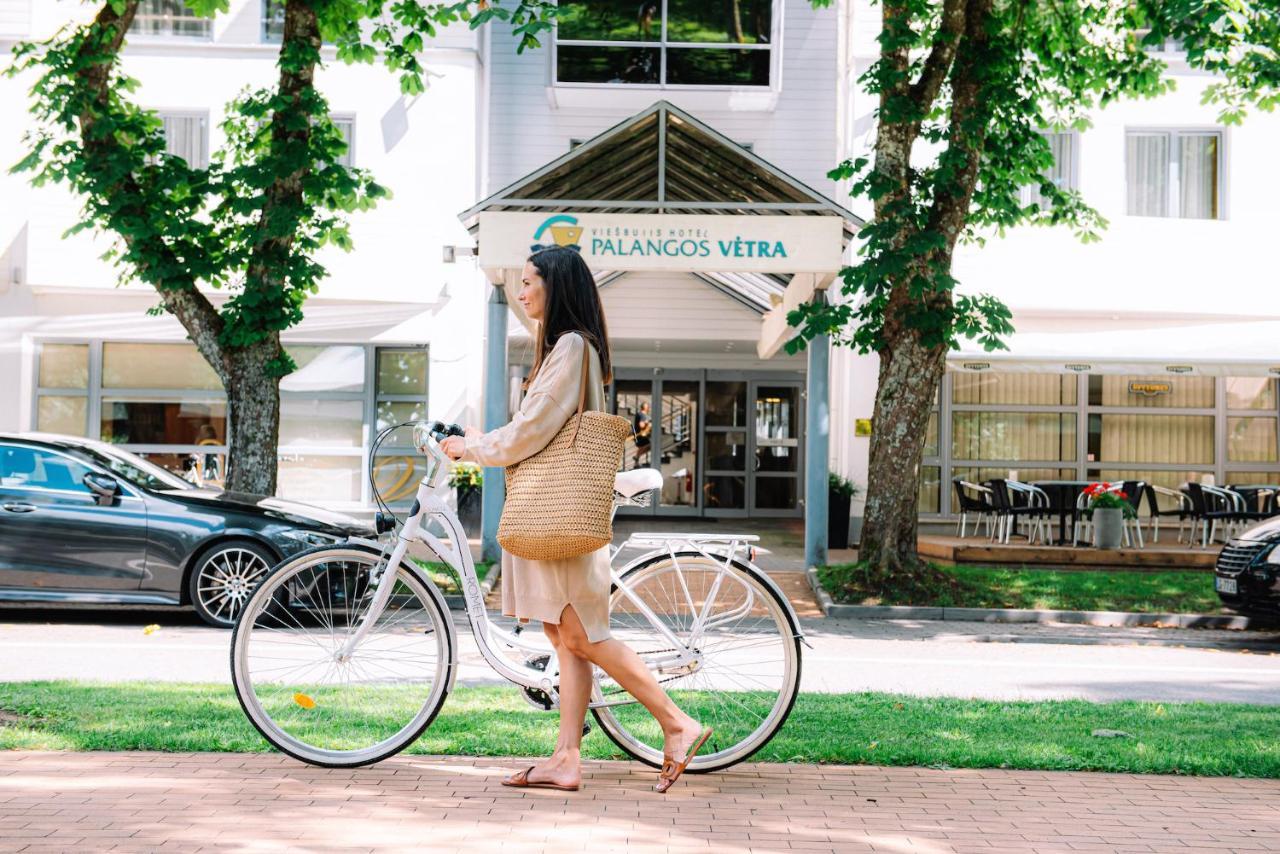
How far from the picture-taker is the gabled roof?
13125mm

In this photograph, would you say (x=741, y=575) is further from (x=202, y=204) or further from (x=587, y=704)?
(x=202, y=204)

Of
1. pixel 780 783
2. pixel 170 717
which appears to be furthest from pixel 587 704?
pixel 170 717

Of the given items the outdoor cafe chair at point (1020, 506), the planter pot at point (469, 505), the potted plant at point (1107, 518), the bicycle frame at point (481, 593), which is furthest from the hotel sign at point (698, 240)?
the bicycle frame at point (481, 593)

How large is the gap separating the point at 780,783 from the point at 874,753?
0.63 metres

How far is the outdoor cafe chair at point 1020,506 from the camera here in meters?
16.8

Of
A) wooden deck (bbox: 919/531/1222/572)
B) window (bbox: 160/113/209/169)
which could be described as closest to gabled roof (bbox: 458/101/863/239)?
wooden deck (bbox: 919/531/1222/572)

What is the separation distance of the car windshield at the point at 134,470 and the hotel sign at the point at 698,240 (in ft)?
12.2

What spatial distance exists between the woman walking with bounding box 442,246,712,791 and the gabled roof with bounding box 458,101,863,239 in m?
8.46

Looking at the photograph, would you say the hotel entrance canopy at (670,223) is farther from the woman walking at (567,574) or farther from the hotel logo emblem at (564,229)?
the woman walking at (567,574)

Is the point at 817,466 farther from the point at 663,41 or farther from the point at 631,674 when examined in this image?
the point at 631,674

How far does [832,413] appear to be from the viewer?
65.2 ft

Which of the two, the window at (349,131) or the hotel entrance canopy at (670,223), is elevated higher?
the window at (349,131)

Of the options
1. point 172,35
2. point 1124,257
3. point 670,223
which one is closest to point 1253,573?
point 670,223

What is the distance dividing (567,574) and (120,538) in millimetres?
6621
